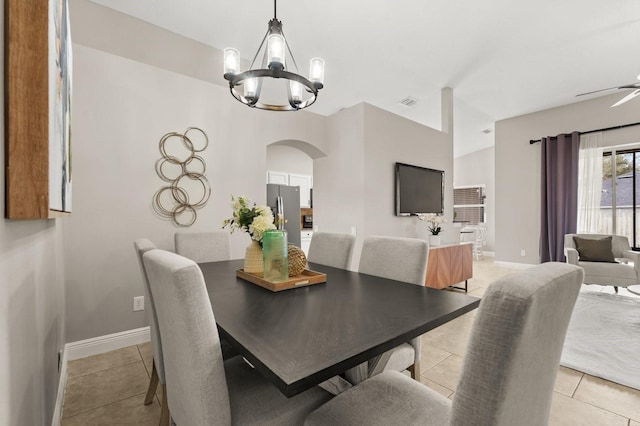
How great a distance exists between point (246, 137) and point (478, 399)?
3185mm

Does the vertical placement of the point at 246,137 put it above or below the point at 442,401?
above

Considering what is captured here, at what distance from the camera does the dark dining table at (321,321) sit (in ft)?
2.52

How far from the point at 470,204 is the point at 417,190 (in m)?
4.99

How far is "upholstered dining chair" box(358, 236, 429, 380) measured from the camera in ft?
4.99

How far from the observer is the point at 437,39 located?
351cm

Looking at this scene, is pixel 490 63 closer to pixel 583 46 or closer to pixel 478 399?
pixel 583 46

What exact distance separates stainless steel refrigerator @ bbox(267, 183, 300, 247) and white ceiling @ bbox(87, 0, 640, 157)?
174cm

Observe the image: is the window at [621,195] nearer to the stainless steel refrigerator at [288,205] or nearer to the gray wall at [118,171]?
the stainless steel refrigerator at [288,205]

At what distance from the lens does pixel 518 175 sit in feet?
19.6

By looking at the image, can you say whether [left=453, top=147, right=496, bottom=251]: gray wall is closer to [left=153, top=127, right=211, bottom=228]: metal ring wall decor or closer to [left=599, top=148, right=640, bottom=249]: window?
[left=599, top=148, right=640, bottom=249]: window

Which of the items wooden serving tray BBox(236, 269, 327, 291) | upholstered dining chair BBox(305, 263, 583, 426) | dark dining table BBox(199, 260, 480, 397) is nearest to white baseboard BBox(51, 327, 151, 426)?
dark dining table BBox(199, 260, 480, 397)

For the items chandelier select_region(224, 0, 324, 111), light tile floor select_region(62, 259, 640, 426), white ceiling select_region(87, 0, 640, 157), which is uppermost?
white ceiling select_region(87, 0, 640, 157)

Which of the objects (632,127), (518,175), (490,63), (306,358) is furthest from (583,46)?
(306,358)

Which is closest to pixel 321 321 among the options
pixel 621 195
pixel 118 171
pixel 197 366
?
pixel 197 366
